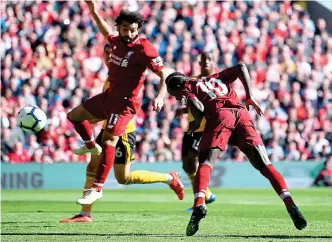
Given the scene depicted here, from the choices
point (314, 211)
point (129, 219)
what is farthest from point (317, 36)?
point (129, 219)

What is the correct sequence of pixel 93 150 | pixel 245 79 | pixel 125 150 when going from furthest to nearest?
pixel 125 150 < pixel 93 150 < pixel 245 79

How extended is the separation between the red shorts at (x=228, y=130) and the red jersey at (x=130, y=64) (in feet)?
4.16

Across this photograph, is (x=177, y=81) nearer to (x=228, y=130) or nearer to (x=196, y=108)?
(x=196, y=108)

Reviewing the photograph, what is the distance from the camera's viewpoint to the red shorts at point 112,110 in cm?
1038

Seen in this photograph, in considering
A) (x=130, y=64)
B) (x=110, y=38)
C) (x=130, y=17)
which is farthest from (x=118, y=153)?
(x=130, y=17)

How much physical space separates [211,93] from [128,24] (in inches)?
57.7

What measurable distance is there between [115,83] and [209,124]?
1765 mm

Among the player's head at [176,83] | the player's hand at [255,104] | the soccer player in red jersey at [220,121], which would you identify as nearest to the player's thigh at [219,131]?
the soccer player in red jersey at [220,121]

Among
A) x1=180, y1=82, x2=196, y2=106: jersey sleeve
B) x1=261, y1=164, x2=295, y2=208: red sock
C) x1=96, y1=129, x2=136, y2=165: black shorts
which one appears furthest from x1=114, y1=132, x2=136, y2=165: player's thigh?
x1=261, y1=164, x2=295, y2=208: red sock

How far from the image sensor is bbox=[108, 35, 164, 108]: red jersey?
1027cm

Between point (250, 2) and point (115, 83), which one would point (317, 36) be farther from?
point (115, 83)

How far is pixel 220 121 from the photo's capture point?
919cm

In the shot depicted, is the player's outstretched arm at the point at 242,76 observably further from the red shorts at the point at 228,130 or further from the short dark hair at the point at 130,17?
the short dark hair at the point at 130,17

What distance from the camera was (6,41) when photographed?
22.2 meters
